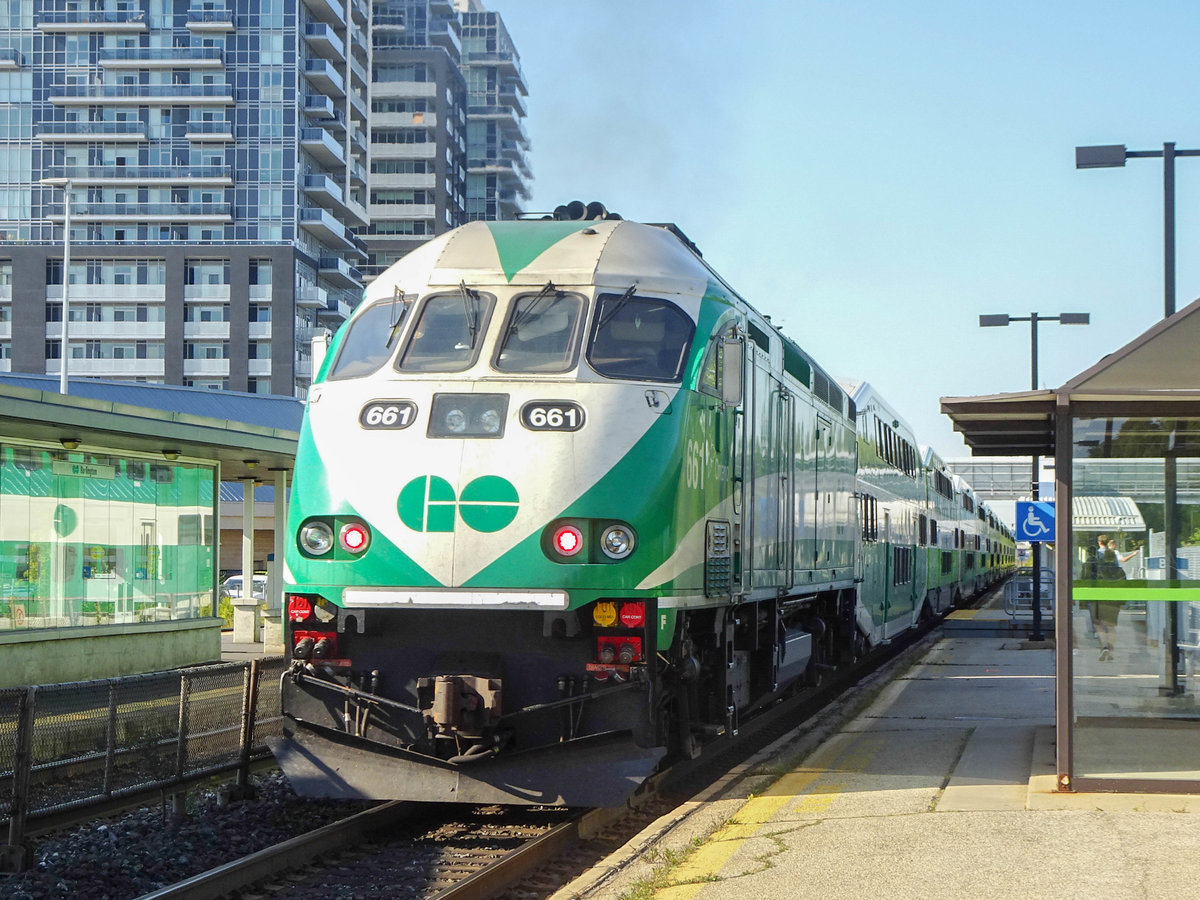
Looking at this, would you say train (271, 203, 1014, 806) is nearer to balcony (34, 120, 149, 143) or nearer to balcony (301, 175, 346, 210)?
balcony (301, 175, 346, 210)

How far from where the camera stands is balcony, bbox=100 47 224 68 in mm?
90250

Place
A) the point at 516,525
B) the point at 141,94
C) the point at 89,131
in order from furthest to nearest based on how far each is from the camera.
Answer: the point at 89,131
the point at 141,94
the point at 516,525

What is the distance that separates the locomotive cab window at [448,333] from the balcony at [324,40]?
88.1m

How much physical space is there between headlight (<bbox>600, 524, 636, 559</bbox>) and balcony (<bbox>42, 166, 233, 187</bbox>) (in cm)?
8750

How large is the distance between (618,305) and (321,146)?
8659 cm

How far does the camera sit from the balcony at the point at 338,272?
93750mm

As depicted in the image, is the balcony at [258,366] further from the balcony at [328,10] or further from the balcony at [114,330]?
the balcony at [328,10]

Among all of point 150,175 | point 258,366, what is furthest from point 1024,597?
point 150,175

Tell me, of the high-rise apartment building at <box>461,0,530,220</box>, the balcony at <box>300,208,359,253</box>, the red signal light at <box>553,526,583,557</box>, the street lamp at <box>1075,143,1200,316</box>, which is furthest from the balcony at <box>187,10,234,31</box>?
the red signal light at <box>553,526,583,557</box>

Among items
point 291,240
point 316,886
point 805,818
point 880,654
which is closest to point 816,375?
point 805,818

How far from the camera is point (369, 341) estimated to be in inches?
370

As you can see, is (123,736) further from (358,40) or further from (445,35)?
(445,35)

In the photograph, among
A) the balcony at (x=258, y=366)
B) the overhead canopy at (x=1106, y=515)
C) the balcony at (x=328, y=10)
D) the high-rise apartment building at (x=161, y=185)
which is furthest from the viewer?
the balcony at (x=328, y=10)

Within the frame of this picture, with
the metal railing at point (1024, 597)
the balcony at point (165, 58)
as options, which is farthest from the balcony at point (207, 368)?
the metal railing at point (1024, 597)
